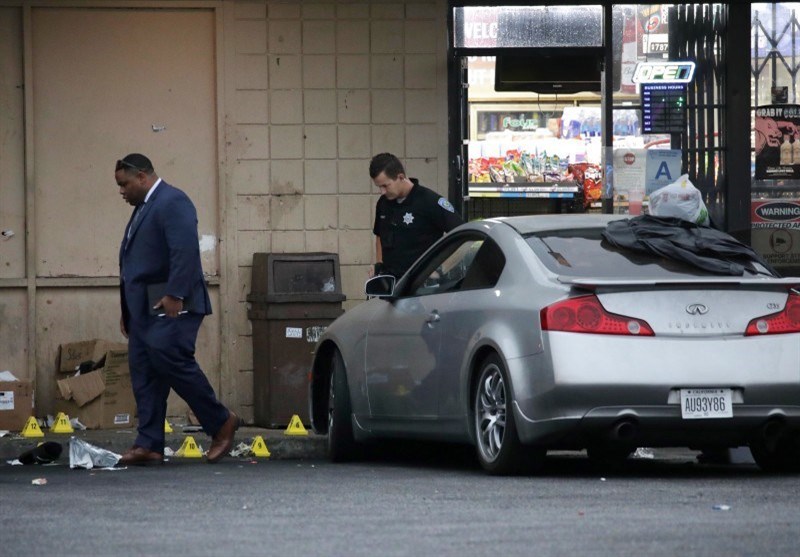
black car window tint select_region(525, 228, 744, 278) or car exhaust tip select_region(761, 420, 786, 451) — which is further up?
black car window tint select_region(525, 228, 744, 278)

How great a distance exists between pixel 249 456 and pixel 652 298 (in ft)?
12.8

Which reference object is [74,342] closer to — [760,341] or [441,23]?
[441,23]

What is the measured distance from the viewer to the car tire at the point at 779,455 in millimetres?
8422

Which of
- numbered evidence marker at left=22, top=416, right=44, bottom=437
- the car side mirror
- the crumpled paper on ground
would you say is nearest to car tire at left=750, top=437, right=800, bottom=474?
the car side mirror

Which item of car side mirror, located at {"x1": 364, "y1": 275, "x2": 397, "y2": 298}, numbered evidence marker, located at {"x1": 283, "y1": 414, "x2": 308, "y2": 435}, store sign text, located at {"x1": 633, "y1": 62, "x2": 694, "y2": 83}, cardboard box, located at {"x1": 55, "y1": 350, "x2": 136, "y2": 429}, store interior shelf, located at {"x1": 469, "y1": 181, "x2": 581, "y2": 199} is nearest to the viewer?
car side mirror, located at {"x1": 364, "y1": 275, "x2": 397, "y2": 298}

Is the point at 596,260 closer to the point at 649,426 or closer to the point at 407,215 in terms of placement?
the point at 649,426

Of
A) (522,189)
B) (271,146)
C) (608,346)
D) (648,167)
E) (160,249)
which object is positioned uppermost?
(271,146)

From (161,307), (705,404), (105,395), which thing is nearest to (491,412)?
(705,404)

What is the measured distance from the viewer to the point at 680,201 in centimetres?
1284

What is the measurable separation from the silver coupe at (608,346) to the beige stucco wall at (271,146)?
4491 mm

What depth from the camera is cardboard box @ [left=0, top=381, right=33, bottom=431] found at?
1197 cm

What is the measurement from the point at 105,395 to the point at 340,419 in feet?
9.86

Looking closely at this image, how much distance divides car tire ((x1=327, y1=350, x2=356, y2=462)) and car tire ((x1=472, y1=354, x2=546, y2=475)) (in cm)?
156

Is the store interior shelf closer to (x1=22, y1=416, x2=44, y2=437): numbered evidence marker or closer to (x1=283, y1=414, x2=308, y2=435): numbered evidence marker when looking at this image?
(x1=283, y1=414, x2=308, y2=435): numbered evidence marker
